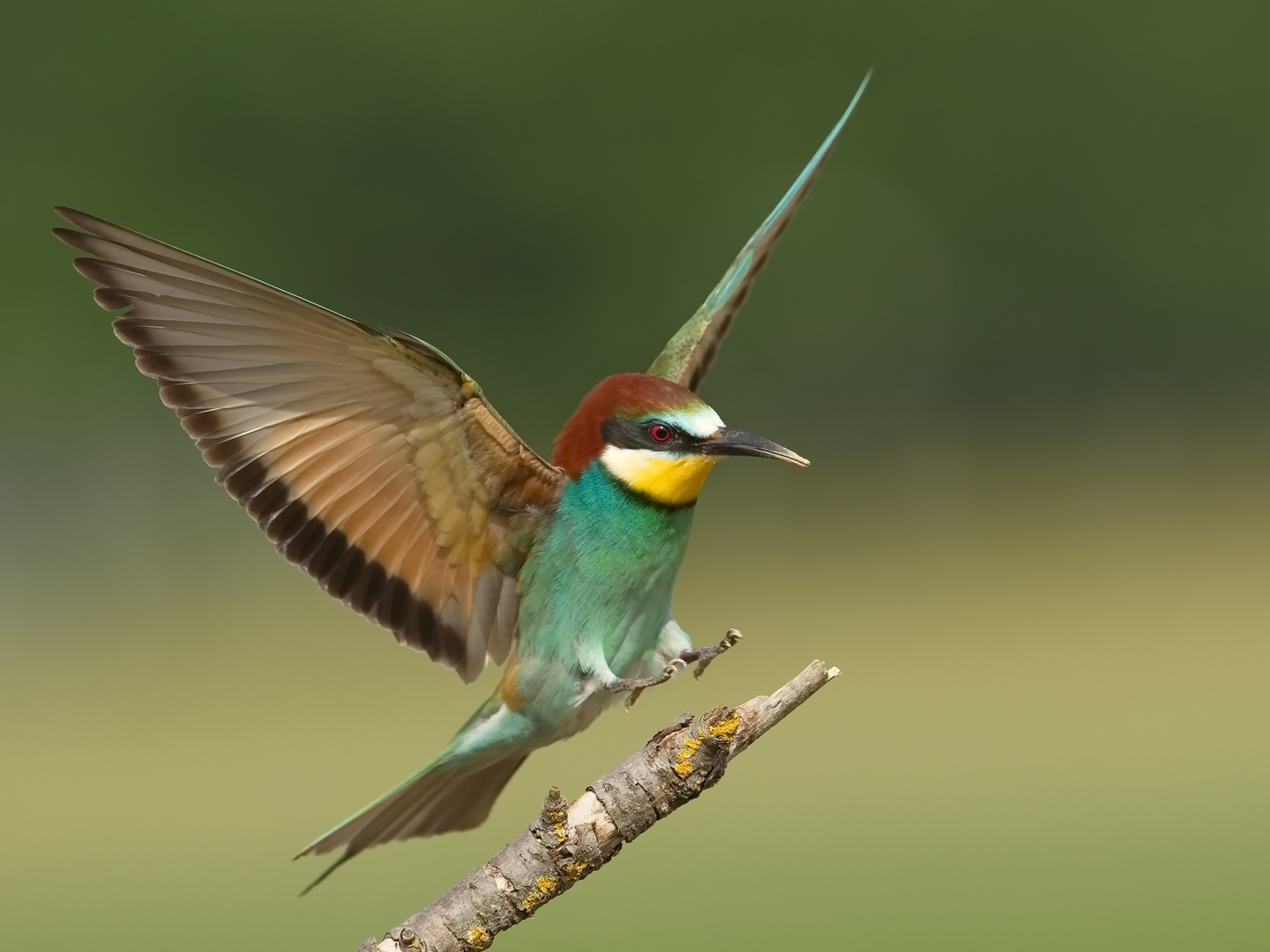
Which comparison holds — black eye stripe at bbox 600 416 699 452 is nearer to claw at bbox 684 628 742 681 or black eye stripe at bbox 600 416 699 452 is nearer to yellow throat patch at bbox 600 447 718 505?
yellow throat patch at bbox 600 447 718 505

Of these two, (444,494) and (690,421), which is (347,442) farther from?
(690,421)

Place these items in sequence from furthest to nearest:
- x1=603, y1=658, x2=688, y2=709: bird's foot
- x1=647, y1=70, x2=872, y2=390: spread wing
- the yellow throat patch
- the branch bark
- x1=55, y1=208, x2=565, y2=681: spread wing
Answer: x1=647, y1=70, x2=872, y2=390: spread wing → the yellow throat patch → x1=603, y1=658, x2=688, y2=709: bird's foot → x1=55, y1=208, x2=565, y2=681: spread wing → the branch bark

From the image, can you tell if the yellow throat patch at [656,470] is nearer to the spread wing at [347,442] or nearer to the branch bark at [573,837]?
the spread wing at [347,442]

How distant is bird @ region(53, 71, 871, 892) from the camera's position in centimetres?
220

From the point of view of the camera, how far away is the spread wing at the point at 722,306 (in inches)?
114

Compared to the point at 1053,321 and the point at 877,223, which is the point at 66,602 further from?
the point at 1053,321

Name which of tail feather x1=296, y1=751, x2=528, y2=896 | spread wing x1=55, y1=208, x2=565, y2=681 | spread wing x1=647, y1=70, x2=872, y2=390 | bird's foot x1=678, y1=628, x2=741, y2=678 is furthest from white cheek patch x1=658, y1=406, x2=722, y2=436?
tail feather x1=296, y1=751, x2=528, y2=896

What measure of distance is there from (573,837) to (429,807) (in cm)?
77

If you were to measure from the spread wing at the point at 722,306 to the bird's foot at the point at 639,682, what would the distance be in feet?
1.99

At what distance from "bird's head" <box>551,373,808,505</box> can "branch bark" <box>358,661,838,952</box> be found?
2.08ft

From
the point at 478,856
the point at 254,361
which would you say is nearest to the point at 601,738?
the point at 478,856

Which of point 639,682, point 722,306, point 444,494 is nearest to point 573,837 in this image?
point 639,682

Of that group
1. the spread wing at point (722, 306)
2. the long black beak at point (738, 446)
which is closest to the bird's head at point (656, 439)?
the long black beak at point (738, 446)

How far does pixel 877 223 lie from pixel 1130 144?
2.92 metres
